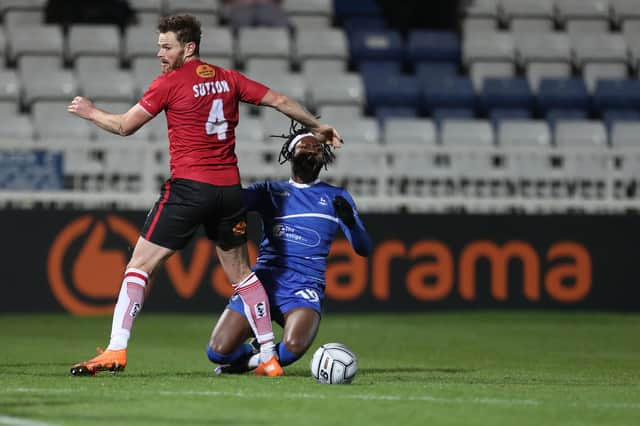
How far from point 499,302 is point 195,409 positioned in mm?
10647

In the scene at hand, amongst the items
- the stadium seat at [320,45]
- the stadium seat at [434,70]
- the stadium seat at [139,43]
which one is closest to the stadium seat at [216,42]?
the stadium seat at [139,43]

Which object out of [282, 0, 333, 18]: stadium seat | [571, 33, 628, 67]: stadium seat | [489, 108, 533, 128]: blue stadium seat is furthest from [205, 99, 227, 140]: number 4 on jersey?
[571, 33, 628, 67]: stadium seat

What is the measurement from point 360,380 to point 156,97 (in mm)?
2092

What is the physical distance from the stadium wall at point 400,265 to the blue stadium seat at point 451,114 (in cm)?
358

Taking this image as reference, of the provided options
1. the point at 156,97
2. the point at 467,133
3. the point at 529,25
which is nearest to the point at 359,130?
the point at 467,133

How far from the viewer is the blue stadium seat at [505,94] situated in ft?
66.2

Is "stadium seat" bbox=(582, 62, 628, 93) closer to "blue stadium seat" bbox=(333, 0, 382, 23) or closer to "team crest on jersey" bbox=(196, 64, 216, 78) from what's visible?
"blue stadium seat" bbox=(333, 0, 382, 23)

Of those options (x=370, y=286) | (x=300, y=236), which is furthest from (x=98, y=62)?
(x=300, y=236)

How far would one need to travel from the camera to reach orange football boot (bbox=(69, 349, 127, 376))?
7.46 meters

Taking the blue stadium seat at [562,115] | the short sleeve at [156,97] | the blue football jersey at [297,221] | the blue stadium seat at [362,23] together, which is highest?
the blue stadium seat at [362,23]

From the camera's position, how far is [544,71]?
21.3m

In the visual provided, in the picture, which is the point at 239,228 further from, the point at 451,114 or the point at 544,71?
the point at 544,71

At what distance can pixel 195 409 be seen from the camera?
5.92 m

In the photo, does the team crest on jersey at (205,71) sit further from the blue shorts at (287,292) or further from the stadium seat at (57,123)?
the stadium seat at (57,123)
